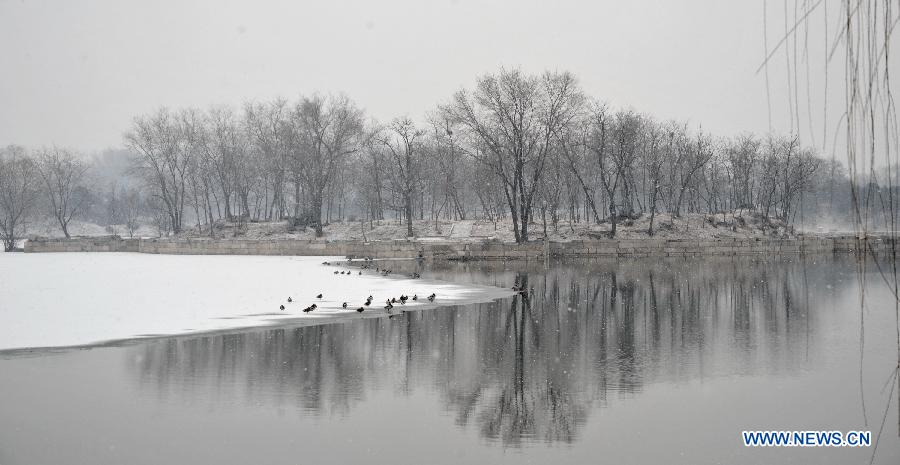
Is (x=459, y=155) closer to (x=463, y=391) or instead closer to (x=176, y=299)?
(x=176, y=299)

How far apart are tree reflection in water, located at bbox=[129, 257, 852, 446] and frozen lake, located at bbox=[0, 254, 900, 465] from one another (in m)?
0.06

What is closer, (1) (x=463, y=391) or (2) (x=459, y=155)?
(1) (x=463, y=391)

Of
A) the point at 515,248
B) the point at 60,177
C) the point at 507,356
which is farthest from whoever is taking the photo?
the point at 60,177

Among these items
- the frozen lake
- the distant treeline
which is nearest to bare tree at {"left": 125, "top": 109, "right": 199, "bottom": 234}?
the distant treeline

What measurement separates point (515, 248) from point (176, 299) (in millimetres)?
34899

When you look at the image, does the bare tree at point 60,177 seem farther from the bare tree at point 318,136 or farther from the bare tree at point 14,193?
the bare tree at point 318,136

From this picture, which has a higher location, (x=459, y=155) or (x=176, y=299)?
(x=459, y=155)

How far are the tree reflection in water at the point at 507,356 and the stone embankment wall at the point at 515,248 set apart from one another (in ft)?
99.4

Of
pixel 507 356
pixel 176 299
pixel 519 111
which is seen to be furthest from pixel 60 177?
pixel 507 356

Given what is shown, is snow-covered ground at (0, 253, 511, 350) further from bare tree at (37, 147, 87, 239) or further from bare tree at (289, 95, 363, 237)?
bare tree at (37, 147, 87, 239)

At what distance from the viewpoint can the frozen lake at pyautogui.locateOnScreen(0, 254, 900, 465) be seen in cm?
892

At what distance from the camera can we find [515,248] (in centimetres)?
5716

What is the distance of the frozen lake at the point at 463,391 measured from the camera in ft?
29.3

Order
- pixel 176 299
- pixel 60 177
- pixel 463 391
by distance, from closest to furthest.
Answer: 1. pixel 463 391
2. pixel 176 299
3. pixel 60 177
